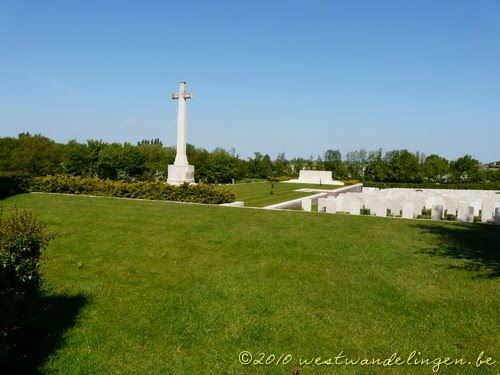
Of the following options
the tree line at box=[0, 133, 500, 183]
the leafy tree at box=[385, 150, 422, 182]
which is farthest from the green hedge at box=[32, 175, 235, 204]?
the leafy tree at box=[385, 150, 422, 182]

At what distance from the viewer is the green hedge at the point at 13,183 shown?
18.1 m

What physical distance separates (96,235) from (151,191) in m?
8.82

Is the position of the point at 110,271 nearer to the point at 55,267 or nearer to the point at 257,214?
the point at 55,267

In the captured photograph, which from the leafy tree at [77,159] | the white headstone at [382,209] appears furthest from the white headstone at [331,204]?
the leafy tree at [77,159]

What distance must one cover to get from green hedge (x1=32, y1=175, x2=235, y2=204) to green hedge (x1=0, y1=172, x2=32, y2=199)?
2.42 feet

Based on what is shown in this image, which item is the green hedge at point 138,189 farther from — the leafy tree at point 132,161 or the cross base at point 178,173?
the leafy tree at point 132,161

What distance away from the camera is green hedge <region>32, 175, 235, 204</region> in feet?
60.6

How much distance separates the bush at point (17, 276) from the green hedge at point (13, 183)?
49.6 feet

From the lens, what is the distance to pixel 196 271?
7.85 metres

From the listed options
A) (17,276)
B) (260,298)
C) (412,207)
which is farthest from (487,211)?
(17,276)

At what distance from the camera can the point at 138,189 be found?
19391 mm

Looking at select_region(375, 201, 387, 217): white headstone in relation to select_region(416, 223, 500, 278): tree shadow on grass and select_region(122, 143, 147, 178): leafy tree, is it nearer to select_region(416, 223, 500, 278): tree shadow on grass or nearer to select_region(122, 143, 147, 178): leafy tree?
select_region(416, 223, 500, 278): tree shadow on grass

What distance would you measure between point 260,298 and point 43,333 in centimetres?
314

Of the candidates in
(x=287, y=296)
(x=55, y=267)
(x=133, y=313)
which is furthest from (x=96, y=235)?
(x=287, y=296)
